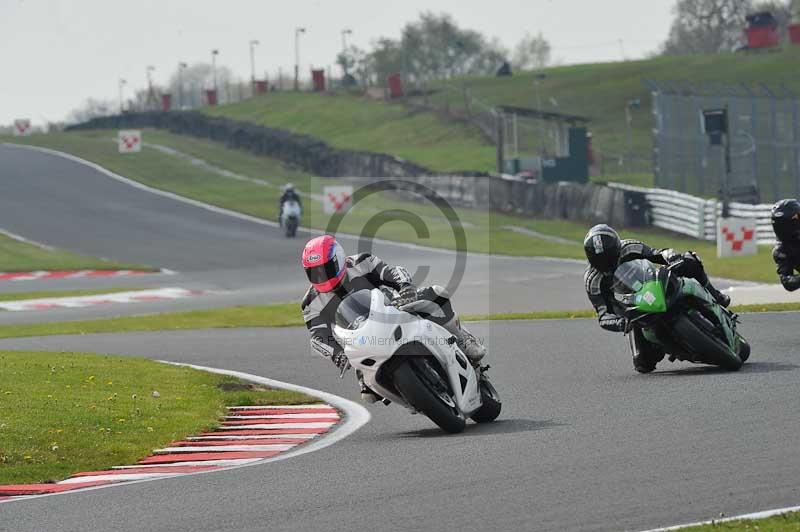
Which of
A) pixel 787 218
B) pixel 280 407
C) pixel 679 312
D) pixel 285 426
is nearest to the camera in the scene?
pixel 285 426

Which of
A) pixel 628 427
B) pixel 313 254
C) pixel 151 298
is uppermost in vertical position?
pixel 313 254

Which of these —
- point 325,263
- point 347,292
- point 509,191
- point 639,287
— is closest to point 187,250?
point 509,191

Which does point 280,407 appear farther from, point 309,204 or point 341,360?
point 309,204

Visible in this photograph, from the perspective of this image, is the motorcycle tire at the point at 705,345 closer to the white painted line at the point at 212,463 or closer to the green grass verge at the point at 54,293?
the white painted line at the point at 212,463

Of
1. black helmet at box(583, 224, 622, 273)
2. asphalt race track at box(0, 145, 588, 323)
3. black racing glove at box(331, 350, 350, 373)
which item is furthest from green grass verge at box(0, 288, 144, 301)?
black racing glove at box(331, 350, 350, 373)

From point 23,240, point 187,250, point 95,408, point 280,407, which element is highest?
point 95,408

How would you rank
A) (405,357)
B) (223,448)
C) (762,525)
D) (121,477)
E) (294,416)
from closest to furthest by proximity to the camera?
(762,525), (121,477), (405,357), (223,448), (294,416)

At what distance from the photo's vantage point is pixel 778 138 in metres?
35.6

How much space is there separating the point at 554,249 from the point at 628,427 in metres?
28.4

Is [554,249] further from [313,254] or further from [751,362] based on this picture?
[313,254]

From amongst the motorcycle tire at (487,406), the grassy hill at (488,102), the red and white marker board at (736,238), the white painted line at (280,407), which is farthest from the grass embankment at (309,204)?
the motorcycle tire at (487,406)

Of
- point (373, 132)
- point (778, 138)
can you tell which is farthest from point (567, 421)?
point (373, 132)

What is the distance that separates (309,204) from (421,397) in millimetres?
44278

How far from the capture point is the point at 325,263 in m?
10.7
